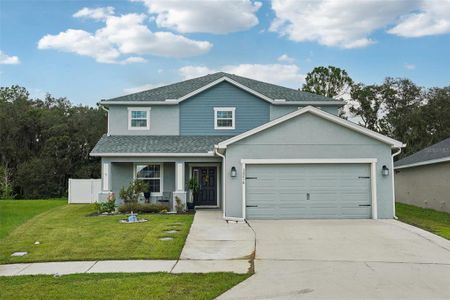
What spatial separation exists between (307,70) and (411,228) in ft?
83.7

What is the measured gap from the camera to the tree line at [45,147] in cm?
3747

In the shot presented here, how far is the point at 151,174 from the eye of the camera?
1919 centimetres

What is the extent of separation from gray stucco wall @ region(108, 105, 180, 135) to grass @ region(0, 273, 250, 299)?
13301mm

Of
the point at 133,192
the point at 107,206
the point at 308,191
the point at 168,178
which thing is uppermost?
the point at 168,178

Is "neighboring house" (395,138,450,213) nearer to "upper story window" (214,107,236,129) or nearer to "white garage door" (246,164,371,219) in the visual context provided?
"white garage door" (246,164,371,219)

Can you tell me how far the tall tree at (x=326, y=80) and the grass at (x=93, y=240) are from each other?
24427 mm

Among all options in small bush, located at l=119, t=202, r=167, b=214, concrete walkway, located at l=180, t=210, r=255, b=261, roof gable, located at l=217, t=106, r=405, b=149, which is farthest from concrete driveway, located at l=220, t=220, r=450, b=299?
small bush, located at l=119, t=202, r=167, b=214

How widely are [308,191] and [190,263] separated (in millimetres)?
7443

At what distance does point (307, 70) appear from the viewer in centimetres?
3644

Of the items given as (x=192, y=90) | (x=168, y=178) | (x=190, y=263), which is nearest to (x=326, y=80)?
(x=192, y=90)

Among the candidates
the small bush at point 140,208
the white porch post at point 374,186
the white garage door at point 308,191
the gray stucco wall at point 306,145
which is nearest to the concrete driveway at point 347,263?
the white porch post at point 374,186

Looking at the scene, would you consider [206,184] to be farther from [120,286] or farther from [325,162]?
[120,286]

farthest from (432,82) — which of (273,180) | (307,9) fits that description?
(273,180)

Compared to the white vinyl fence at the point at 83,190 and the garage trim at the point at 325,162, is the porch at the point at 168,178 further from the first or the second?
the white vinyl fence at the point at 83,190
